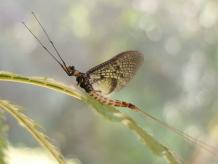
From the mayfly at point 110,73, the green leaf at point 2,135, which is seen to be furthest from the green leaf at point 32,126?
the mayfly at point 110,73

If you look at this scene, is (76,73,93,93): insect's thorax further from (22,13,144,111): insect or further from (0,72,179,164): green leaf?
(0,72,179,164): green leaf

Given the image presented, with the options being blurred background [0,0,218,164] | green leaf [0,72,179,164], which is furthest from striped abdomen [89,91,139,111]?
blurred background [0,0,218,164]

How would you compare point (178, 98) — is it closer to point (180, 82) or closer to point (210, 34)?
point (180, 82)

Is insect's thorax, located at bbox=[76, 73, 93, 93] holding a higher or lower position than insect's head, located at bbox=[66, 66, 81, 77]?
lower

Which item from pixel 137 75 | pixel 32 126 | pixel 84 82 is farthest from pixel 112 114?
pixel 137 75

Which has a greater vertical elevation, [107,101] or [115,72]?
[115,72]

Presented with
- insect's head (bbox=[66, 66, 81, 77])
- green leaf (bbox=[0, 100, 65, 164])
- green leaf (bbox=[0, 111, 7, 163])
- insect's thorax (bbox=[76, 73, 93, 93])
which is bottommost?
green leaf (bbox=[0, 111, 7, 163])

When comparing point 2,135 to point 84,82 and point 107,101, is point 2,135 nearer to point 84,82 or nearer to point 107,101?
point 107,101
